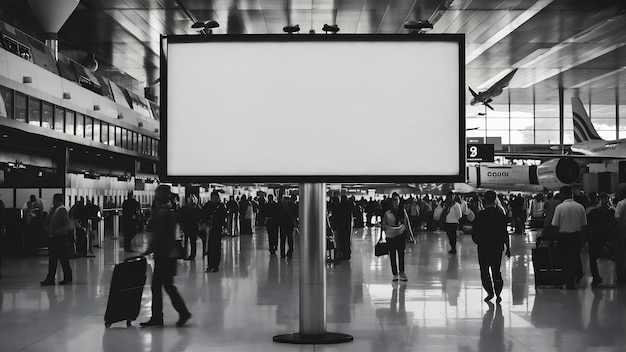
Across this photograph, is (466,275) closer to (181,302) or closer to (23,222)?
(181,302)

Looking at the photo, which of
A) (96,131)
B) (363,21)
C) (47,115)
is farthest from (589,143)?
(47,115)

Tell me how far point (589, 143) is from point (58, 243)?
2872 centimetres

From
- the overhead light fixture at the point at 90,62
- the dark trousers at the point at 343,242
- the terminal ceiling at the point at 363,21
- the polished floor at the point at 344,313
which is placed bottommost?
the polished floor at the point at 344,313

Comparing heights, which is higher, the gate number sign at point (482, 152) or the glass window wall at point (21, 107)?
the glass window wall at point (21, 107)

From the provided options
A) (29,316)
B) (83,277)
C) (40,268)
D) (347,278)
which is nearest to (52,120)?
(40,268)

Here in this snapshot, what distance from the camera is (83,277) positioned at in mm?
14969

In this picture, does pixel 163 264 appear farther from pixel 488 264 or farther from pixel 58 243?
pixel 58 243

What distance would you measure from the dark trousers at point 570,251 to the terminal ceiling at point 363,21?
1637cm

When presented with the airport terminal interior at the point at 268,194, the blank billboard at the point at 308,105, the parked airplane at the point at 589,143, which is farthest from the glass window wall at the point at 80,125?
the parked airplane at the point at 589,143

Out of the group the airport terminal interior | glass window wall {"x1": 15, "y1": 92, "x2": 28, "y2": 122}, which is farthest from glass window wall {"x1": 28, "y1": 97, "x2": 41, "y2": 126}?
glass window wall {"x1": 15, "y1": 92, "x2": 28, "y2": 122}

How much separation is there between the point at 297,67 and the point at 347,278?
823 cm

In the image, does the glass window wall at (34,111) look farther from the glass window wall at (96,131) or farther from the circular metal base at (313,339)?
the circular metal base at (313,339)

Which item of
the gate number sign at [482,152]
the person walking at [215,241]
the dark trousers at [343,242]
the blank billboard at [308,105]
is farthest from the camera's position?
the gate number sign at [482,152]

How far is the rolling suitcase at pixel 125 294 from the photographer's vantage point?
881 cm
